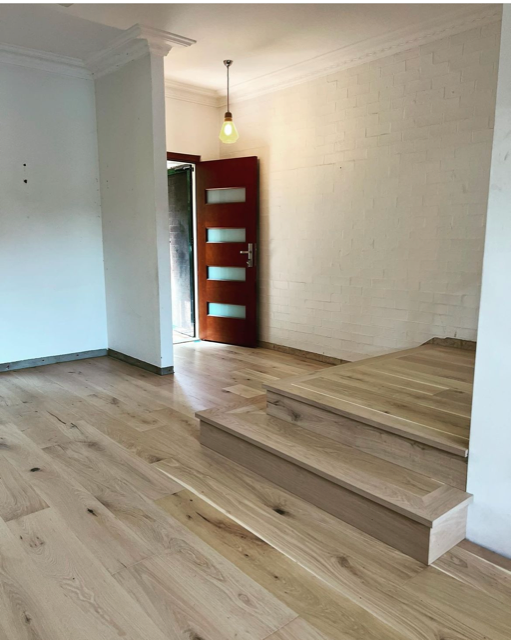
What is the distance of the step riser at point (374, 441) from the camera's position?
2.19 meters

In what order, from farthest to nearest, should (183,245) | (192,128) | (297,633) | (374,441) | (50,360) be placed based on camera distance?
(183,245) → (192,128) → (50,360) → (374,441) → (297,633)

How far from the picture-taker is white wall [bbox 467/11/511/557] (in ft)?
5.96

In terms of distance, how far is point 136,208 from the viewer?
15.4 ft

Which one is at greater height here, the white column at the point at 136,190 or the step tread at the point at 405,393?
the white column at the point at 136,190

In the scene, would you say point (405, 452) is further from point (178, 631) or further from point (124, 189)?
point (124, 189)

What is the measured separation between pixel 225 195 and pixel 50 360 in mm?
2732

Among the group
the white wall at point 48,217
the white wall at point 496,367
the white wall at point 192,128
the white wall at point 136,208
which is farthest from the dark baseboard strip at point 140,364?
the white wall at point 496,367

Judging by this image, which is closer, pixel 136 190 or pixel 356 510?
pixel 356 510

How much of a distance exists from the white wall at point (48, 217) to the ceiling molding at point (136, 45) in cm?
51

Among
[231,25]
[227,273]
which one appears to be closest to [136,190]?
[231,25]

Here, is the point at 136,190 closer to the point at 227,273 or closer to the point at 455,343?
the point at 227,273

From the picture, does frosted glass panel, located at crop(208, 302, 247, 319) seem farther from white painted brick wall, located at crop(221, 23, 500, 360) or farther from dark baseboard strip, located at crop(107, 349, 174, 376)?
dark baseboard strip, located at crop(107, 349, 174, 376)

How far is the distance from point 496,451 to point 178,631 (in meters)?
1.35

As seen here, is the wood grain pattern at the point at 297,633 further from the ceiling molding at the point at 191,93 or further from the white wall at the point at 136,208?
the ceiling molding at the point at 191,93
